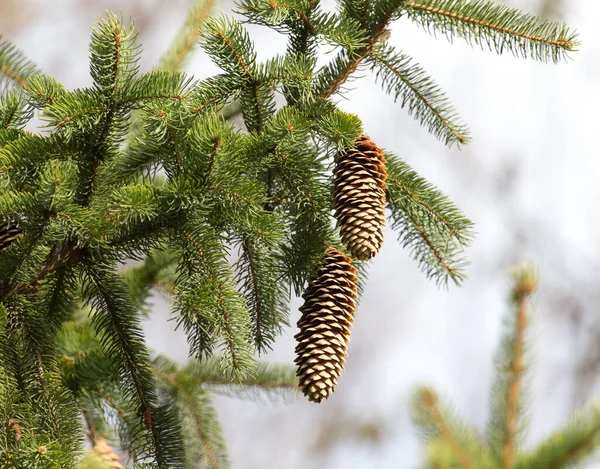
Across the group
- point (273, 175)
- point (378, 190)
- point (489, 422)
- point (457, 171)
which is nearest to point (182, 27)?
point (273, 175)

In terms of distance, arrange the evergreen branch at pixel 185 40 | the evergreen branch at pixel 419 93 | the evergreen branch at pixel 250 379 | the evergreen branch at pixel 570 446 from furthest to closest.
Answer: the evergreen branch at pixel 185 40, the evergreen branch at pixel 250 379, the evergreen branch at pixel 419 93, the evergreen branch at pixel 570 446

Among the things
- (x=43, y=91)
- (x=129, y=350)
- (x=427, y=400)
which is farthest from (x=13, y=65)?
(x=427, y=400)

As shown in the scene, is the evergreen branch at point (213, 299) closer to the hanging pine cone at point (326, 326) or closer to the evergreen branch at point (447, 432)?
the hanging pine cone at point (326, 326)

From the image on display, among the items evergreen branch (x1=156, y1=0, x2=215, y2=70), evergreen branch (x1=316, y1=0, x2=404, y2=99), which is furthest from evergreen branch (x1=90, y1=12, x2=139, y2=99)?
evergreen branch (x1=156, y1=0, x2=215, y2=70)

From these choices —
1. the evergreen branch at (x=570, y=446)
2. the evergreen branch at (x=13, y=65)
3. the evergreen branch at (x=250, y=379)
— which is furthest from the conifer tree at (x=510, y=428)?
the evergreen branch at (x=13, y=65)

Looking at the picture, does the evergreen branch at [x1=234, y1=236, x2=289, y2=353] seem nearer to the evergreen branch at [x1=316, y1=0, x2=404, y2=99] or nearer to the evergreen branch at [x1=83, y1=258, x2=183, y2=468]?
the evergreen branch at [x1=83, y1=258, x2=183, y2=468]

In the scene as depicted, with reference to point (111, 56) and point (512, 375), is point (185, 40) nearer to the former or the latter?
point (111, 56)
